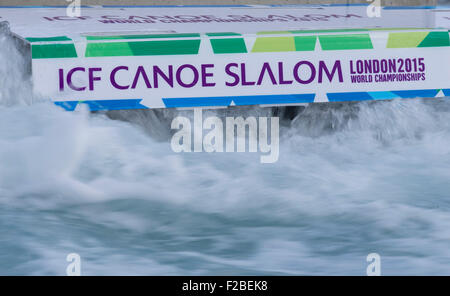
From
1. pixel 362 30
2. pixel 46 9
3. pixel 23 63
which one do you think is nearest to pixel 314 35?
pixel 362 30

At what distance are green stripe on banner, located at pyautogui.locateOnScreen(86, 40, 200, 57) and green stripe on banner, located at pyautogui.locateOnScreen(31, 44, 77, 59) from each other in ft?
0.16

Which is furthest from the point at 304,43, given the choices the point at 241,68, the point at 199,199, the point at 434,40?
the point at 199,199

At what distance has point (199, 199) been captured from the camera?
2.33 metres

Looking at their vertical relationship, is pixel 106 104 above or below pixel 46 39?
below


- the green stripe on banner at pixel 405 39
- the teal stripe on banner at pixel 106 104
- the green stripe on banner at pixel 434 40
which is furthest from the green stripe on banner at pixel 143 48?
the green stripe on banner at pixel 434 40

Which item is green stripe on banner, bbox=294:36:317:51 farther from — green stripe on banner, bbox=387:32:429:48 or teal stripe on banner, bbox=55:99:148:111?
teal stripe on banner, bbox=55:99:148:111

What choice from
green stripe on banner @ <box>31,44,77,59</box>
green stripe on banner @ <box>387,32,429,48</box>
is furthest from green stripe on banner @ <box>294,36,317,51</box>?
green stripe on banner @ <box>31,44,77,59</box>

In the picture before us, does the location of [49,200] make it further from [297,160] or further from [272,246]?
[297,160]

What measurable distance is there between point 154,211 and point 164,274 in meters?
Result: 0.37

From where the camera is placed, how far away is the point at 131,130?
2344 millimetres

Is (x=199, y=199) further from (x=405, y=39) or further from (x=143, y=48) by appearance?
(x=405, y=39)

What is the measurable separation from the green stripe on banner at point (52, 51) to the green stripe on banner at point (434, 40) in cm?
117

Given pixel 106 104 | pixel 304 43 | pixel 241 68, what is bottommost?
pixel 106 104

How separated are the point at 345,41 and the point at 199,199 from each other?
2.33ft
